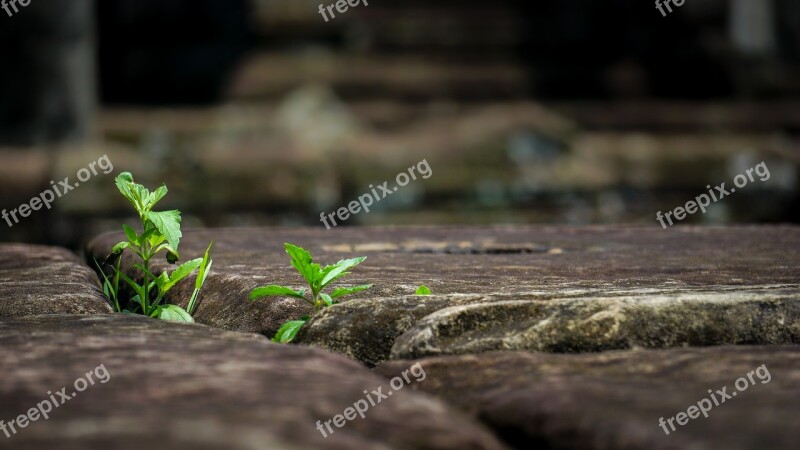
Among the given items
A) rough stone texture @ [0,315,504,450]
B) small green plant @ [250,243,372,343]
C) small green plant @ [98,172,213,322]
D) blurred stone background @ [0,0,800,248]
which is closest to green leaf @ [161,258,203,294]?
small green plant @ [98,172,213,322]

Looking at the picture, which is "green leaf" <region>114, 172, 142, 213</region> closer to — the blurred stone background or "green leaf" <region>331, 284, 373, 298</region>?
"green leaf" <region>331, 284, 373, 298</region>

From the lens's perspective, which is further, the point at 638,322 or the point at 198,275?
the point at 198,275

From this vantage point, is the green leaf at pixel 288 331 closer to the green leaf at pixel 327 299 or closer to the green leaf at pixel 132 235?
the green leaf at pixel 327 299

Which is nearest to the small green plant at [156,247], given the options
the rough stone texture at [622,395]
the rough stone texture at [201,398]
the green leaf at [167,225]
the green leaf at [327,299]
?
the green leaf at [167,225]

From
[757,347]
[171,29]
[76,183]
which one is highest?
[171,29]

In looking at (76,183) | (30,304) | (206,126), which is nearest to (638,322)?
(30,304)

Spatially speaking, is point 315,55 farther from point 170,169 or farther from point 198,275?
point 198,275

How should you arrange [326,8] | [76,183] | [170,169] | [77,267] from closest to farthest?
[77,267]
[76,183]
[170,169]
[326,8]
